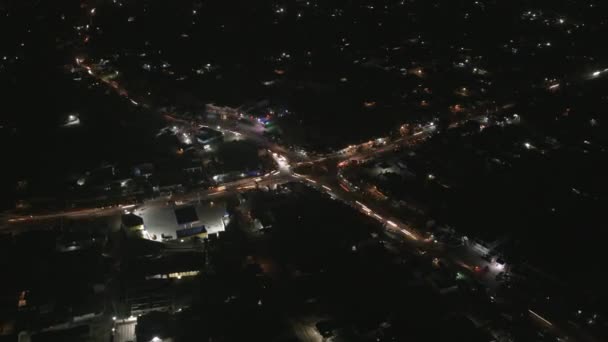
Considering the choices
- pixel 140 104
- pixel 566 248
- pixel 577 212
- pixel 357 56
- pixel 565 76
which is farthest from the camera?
pixel 357 56

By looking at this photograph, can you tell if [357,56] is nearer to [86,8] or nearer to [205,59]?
[205,59]

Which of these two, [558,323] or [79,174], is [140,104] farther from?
[558,323]

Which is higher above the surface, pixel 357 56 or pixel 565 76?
pixel 357 56

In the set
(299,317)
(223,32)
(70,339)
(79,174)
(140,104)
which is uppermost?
(223,32)

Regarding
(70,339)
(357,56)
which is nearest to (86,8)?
(357,56)

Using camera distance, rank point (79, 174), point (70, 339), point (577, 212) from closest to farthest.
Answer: point (70, 339) → point (577, 212) → point (79, 174)

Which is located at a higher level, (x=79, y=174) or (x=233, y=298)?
(x=79, y=174)

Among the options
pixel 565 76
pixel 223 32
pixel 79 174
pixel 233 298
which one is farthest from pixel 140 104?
pixel 565 76

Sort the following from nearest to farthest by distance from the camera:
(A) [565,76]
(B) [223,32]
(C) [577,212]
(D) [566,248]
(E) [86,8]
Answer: (D) [566,248], (C) [577,212], (A) [565,76], (B) [223,32], (E) [86,8]

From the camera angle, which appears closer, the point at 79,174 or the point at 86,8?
the point at 79,174
